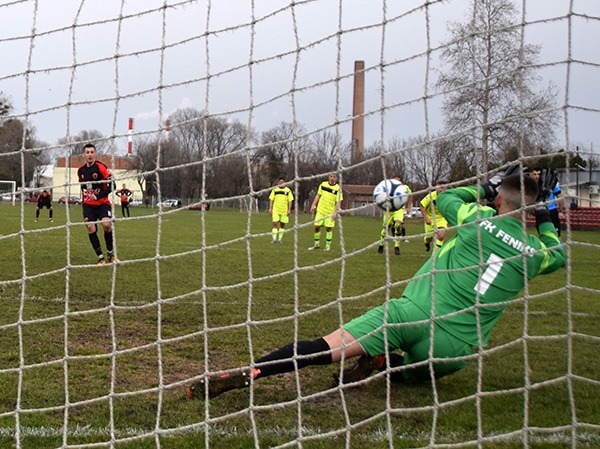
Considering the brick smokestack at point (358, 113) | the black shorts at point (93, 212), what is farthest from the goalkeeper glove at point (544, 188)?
the black shorts at point (93, 212)

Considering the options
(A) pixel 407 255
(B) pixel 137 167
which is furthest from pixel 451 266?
(A) pixel 407 255

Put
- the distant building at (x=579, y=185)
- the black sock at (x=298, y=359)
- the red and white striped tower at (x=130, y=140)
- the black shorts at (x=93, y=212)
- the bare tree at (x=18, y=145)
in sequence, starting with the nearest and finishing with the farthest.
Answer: the distant building at (x=579, y=185)
the black sock at (x=298, y=359)
the red and white striped tower at (x=130, y=140)
the bare tree at (x=18, y=145)
the black shorts at (x=93, y=212)

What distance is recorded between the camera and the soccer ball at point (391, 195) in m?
3.75

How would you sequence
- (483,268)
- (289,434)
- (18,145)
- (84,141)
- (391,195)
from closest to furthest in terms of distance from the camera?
(289,434) → (483,268) → (84,141) → (18,145) → (391,195)

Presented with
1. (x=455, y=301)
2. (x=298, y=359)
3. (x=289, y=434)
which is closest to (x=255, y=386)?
(x=298, y=359)

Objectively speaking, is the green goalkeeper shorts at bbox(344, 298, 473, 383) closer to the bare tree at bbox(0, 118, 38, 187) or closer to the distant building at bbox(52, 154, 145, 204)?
the distant building at bbox(52, 154, 145, 204)

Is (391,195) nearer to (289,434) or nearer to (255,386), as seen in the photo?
(255,386)

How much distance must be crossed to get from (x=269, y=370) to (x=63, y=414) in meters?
1.05

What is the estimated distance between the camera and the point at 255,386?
13.1 feet

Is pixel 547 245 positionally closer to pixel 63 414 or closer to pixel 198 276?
pixel 63 414

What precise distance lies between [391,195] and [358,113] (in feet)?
2.95

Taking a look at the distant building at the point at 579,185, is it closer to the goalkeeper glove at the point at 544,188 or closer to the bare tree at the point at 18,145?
the goalkeeper glove at the point at 544,188

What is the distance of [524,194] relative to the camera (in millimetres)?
3418

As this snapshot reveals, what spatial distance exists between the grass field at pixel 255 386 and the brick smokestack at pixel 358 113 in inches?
22.4
